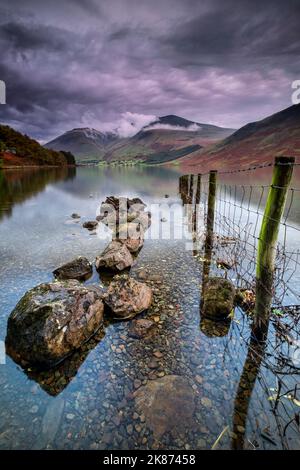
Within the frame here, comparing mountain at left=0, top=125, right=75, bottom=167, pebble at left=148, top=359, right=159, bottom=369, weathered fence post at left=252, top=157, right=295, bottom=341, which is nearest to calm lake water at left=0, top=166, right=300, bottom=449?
pebble at left=148, top=359, right=159, bottom=369

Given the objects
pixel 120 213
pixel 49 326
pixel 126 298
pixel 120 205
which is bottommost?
pixel 126 298

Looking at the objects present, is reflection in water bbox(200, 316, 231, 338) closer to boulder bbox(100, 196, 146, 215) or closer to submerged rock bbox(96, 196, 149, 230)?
submerged rock bbox(96, 196, 149, 230)

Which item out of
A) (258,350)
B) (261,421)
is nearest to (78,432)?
(261,421)

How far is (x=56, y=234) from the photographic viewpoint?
1281cm

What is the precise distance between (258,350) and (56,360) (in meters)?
4.09

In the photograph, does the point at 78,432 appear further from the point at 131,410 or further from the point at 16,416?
the point at 16,416

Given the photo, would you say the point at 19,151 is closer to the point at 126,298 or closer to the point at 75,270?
the point at 75,270

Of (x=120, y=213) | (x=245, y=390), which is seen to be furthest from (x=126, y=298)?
(x=120, y=213)

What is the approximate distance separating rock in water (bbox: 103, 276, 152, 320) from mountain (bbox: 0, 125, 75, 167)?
96760mm

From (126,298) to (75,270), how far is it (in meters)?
2.82

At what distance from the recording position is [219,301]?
5.69m

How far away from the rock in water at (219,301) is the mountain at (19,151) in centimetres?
9821

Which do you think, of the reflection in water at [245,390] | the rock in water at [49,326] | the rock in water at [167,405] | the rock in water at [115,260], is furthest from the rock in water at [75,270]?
the reflection in water at [245,390]
